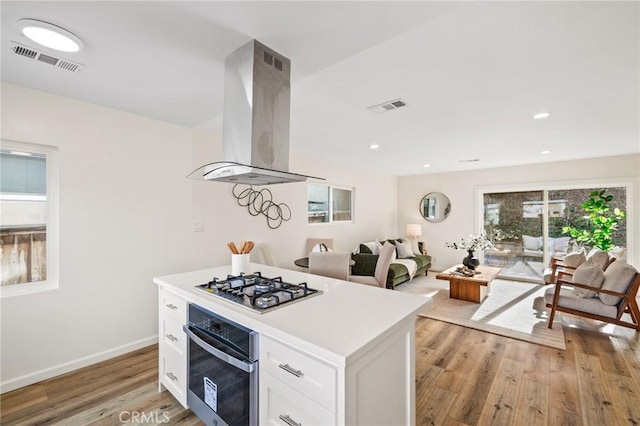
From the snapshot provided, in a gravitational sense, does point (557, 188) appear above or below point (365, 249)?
above

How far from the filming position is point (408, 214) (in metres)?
7.14

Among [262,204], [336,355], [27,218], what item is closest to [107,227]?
[27,218]

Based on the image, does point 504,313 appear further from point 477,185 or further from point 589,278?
point 477,185

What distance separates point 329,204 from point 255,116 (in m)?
3.76

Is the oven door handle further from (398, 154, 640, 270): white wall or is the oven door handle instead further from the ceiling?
(398, 154, 640, 270): white wall

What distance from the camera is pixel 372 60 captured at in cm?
179

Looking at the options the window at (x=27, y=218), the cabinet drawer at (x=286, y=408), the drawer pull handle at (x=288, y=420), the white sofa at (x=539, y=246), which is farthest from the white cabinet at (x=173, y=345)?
the white sofa at (x=539, y=246)

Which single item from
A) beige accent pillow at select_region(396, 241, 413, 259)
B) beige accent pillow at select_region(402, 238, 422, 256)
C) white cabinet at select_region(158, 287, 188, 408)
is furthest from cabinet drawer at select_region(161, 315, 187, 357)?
beige accent pillow at select_region(402, 238, 422, 256)

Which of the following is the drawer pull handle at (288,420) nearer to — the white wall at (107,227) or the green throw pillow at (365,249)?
the white wall at (107,227)

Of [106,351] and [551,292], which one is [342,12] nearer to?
[106,351]

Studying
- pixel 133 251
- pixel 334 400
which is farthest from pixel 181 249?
pixel 334 400

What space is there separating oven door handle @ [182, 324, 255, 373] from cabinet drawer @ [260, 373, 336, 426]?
0.09 m

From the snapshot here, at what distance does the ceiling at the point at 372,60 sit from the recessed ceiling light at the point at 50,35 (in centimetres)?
4

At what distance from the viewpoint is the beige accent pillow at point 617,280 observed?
285 centimetres
